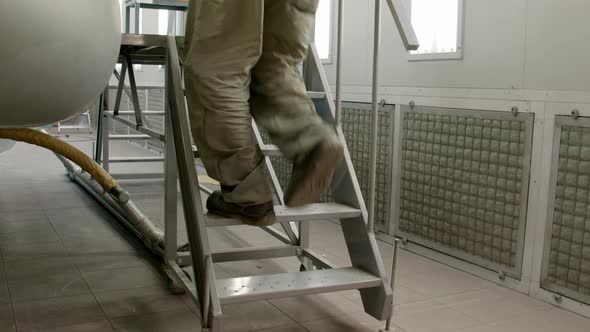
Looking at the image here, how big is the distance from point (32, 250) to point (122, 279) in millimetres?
636

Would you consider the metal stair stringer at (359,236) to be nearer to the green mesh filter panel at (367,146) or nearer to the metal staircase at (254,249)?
the metal staircase at (254,249)

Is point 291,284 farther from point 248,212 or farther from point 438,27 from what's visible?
point 438,27

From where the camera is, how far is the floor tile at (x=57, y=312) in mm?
1904

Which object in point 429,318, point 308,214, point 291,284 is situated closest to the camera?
point 291,284

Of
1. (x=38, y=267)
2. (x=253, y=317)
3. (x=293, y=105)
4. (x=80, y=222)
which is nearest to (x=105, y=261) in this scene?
(x=38, y=267)

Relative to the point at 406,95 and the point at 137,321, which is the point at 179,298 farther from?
the point at 406,95

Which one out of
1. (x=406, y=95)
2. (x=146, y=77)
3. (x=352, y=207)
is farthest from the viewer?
(x=146, y=77)

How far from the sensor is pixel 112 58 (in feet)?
4.46

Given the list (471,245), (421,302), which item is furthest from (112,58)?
(471,245)

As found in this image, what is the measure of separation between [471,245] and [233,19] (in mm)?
1497

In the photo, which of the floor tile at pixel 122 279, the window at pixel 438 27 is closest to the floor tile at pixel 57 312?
the floor tile at pixel 122 279

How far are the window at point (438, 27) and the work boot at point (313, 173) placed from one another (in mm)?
1353

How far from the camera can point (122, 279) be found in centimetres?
236

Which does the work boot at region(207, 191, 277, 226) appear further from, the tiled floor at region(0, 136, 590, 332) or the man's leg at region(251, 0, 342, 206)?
the tiled floor at region(0, 136, 590, 332)
